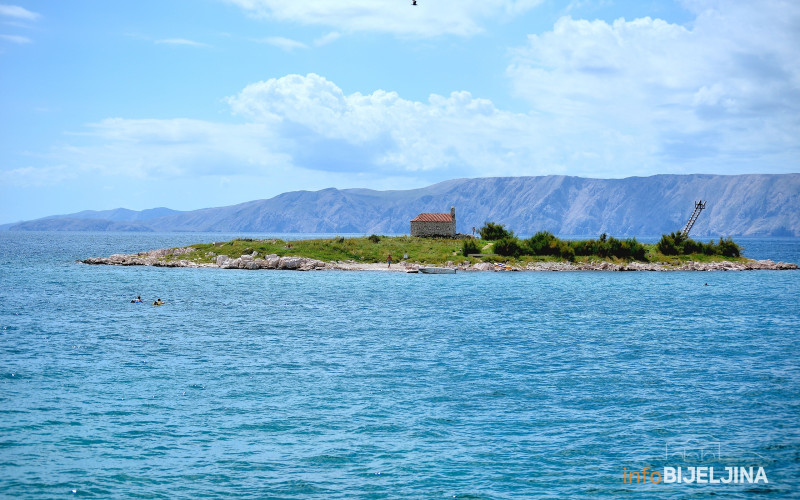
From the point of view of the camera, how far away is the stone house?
468 feet

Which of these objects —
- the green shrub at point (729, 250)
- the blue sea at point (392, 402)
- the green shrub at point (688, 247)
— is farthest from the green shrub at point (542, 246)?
the blue sea at point (392, 402)

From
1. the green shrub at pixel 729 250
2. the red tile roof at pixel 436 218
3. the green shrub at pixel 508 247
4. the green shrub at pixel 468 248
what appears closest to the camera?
the green shrub at pixel 468 248

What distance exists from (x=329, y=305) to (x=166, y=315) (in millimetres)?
17062

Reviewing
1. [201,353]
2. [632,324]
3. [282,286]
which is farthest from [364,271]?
[201,353]

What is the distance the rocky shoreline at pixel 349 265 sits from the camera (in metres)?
117

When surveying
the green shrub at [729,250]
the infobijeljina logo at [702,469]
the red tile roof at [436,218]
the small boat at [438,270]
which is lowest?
the infobijeljina logo at [702,469]

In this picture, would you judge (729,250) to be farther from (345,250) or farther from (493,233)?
(345,250)

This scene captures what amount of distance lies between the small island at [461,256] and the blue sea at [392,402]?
5353cm

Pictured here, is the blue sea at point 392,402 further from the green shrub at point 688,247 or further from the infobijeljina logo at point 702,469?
the green shrub at point 688,247

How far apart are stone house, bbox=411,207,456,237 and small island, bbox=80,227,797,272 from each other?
487cm

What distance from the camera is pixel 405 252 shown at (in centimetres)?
12475

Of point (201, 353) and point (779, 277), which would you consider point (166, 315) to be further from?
point (779, 277)

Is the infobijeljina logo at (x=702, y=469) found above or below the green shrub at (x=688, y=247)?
below

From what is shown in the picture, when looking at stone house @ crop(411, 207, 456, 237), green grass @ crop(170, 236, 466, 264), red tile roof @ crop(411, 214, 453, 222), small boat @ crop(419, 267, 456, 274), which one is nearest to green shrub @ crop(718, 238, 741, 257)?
green grass @ crop(170, 236, 466, 264)
